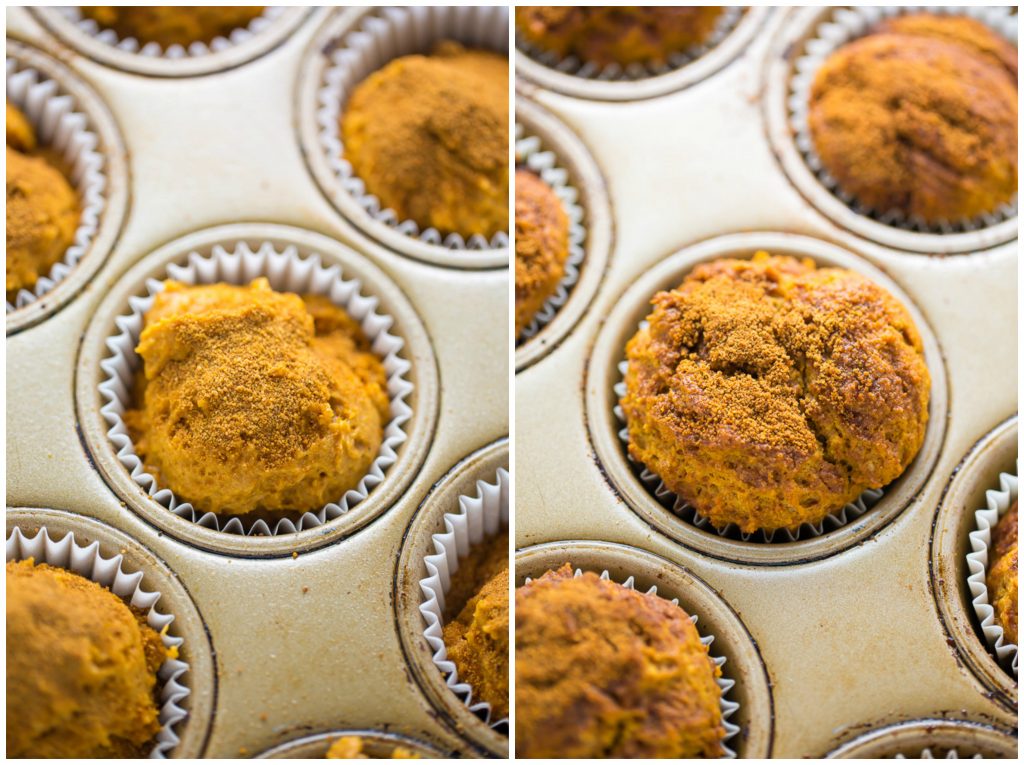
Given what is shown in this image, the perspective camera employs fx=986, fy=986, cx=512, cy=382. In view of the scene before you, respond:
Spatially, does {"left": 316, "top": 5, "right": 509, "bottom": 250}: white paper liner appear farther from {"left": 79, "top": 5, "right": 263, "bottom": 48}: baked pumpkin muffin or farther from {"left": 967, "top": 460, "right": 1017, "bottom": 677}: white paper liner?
{"left": 967, "top": 460, "right": 1017, "bottom": 677}: white paper liner

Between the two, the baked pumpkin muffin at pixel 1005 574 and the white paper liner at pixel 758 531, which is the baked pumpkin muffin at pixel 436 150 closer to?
the white paper liner at pixel 758 531

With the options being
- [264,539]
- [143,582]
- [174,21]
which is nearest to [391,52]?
[174,21]

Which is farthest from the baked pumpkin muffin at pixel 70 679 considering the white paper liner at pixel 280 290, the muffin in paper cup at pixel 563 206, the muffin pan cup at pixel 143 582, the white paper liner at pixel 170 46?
the white paper liner at pixel 170 46

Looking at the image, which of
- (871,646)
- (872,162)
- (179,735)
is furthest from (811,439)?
(179,735)

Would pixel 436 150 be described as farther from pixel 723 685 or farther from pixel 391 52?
pixel 723 685

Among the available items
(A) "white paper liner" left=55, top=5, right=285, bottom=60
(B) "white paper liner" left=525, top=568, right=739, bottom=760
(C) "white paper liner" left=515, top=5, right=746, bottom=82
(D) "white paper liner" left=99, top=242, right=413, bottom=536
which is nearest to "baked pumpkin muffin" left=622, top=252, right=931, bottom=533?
(B) "white paper liner" left=525, top=568, right=739, bottom=760

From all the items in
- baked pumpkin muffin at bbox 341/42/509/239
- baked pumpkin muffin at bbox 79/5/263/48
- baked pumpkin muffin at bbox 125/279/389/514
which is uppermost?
baked pumpkin muffin at bbox 79/5/263/48

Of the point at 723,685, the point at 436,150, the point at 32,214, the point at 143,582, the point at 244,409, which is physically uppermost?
the point at 436,150
